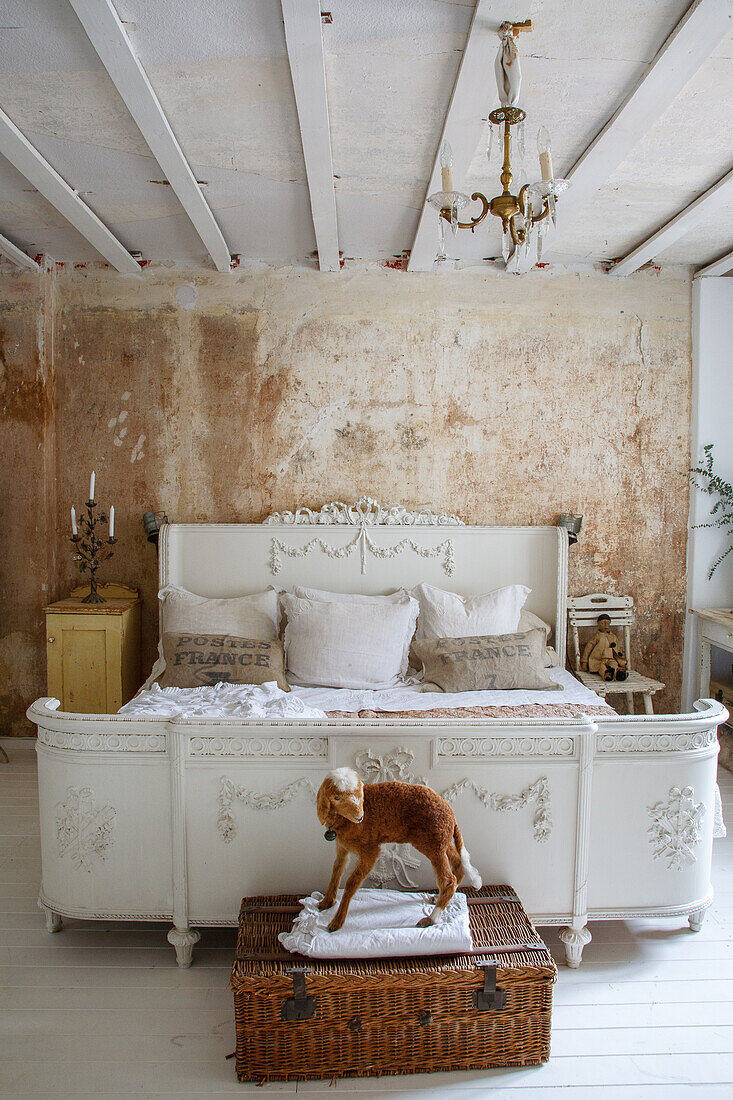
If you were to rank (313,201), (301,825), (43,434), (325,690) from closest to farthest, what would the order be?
(301,825) → (313,201) → (325,690) → (43,434)

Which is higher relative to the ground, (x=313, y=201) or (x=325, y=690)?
(x=313, y=201)

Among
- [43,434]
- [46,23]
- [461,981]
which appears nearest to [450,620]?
[461,981]

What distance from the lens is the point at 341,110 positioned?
91.9 inches

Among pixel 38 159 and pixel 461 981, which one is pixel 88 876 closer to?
pixel 461 981

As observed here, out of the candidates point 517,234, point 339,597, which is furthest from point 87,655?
point 517,234

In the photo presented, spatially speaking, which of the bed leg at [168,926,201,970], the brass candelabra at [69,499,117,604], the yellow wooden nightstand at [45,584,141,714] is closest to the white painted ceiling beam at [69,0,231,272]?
the brass candelabra at [69,499,117,604]

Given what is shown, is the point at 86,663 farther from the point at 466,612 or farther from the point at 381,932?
the point at 381,932

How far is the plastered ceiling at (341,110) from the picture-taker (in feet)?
6.22

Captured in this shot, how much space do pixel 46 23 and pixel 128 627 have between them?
2.66 metres

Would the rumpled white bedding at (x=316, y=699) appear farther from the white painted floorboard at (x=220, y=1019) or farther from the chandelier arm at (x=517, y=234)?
the chandelier arm at (x=517, y=234)

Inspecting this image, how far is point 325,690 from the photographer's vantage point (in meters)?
3.38

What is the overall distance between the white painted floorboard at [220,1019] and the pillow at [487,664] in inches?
40.9

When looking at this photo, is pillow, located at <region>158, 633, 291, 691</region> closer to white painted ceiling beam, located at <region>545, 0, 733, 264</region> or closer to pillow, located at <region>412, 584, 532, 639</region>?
pillow, located at <region>412, 584, 532, 639</region>

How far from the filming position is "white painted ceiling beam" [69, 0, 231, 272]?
6.04ft
